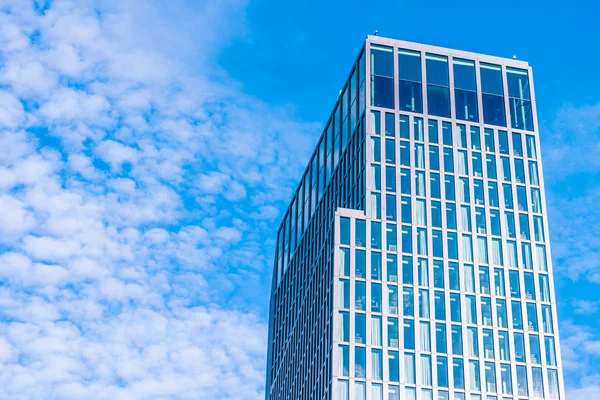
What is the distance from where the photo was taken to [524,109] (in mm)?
117625

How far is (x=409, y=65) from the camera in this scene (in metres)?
117

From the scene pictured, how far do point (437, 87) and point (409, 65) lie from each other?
12.6 feet

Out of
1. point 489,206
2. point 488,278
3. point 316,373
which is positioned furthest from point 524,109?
point 316,373

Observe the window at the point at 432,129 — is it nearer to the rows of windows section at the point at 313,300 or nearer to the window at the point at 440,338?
the rows of windows section at the point at 313,300

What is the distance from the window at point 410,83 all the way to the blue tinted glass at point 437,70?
1.14 m

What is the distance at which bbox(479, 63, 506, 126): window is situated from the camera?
116562mm

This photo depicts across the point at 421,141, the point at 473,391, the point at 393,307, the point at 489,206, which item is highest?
the point at 421,141

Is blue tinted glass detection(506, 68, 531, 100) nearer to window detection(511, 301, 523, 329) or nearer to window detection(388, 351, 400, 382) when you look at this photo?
window detection(511, 301, 523, 329)

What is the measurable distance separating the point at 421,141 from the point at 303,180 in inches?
1026

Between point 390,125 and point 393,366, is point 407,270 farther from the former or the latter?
point 390,125

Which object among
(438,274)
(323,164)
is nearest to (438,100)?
(323,164)

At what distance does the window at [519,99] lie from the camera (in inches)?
4606

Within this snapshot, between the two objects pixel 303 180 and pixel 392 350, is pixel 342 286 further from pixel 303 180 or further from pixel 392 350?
pixel 303 180

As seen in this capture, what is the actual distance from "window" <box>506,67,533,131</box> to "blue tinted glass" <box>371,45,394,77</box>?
13202 mm
